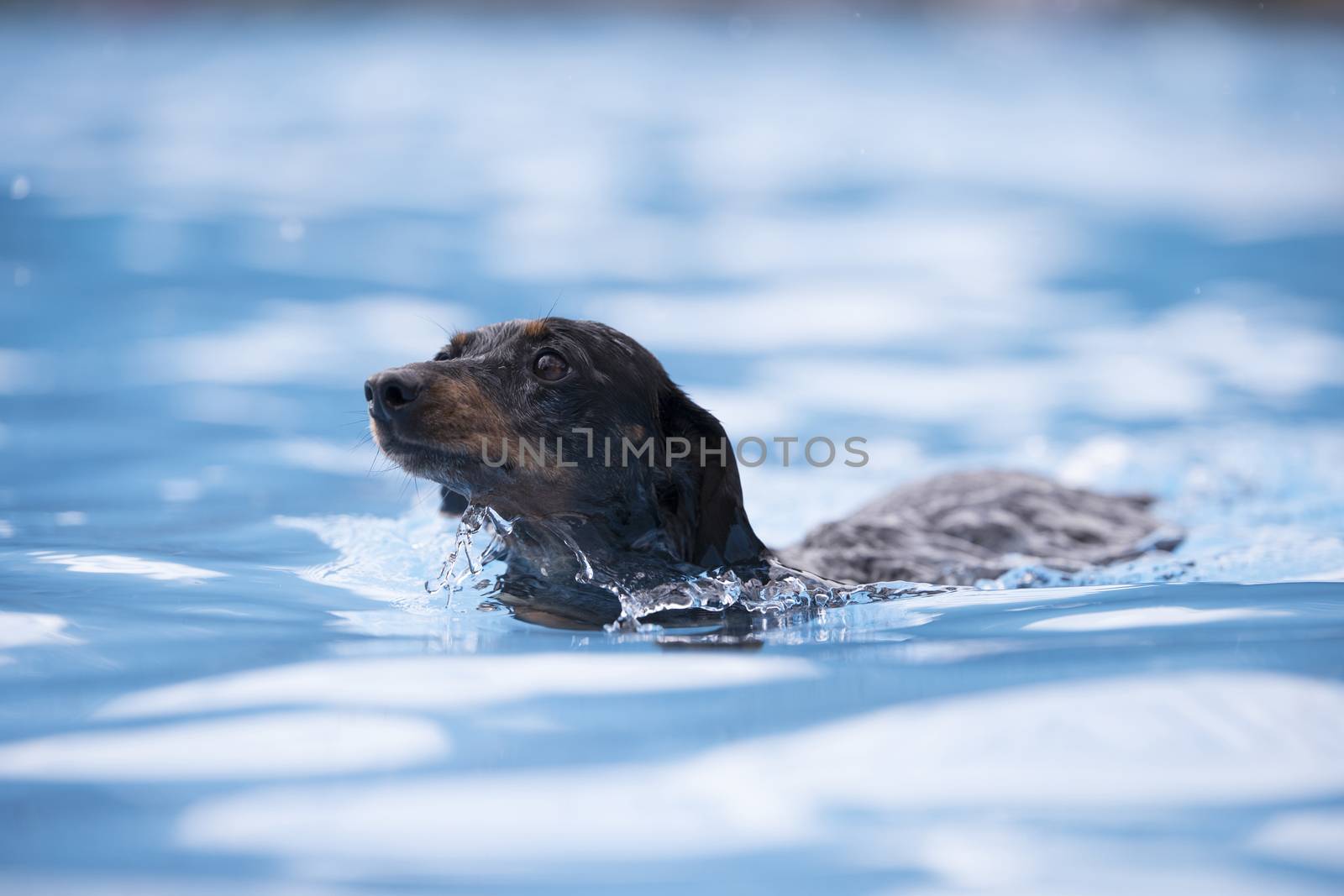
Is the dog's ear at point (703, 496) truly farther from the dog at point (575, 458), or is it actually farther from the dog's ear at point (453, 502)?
the dog's ear at point (453, 502)

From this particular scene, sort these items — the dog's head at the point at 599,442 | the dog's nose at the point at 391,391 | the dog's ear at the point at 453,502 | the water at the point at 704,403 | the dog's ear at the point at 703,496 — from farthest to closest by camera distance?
the dog's ear at the point at 453,502
the dog's ear at the point at 703,496
the dog's head at the point at 599,442
the dog's nose at the point at 391,391
the water at the point at 704,403

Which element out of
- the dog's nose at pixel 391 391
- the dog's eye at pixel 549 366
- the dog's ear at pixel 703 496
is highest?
the dog's eye at pixel 549 366

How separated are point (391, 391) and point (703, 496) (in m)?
0.98

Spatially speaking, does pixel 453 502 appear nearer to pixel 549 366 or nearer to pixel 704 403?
pixel 549 366

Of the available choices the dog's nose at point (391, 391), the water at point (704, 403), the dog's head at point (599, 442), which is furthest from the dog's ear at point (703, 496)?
the dog's nose at point (391, 391)

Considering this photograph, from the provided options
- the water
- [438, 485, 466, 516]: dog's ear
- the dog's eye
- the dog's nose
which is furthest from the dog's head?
[438, 485, 466, 516]: dog's ear

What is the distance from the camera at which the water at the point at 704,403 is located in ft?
8.40

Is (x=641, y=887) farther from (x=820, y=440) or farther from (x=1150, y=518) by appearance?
(x=820, y=440)

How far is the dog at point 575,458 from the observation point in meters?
3.79

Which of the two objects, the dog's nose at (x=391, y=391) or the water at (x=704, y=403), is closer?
the water at (x=704, y=403)

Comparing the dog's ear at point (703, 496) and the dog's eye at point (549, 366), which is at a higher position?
the dog's eye at point (549, 366)

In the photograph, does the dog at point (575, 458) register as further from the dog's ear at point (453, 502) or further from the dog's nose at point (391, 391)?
the dog's ear at point (453, 502)

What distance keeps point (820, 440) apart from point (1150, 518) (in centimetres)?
272

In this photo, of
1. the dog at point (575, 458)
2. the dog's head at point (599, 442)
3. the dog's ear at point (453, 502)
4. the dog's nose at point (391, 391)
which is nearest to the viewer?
the dog's nose at point (391, 391)
